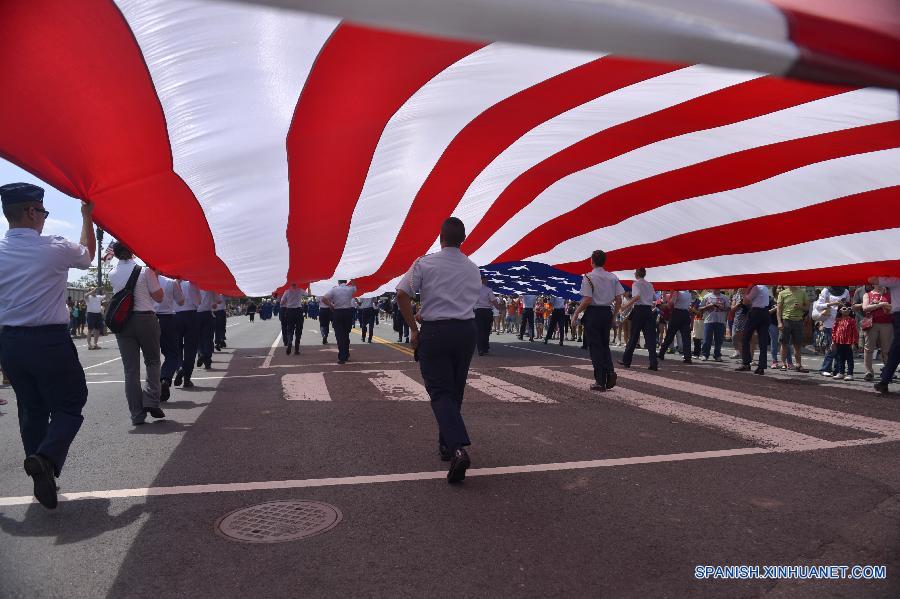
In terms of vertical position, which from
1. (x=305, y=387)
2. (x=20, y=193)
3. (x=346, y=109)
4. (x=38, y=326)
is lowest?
(x=305, y=387)

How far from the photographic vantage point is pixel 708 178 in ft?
20.3

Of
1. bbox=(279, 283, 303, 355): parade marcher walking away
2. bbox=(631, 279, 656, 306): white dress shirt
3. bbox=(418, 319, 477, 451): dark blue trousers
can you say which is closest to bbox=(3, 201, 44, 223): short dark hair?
bbox=(418, 319, 477, 451): dark blue trousers

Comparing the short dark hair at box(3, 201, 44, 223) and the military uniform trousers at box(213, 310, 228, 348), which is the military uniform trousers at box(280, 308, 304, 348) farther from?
the short dark hair at box(3, 201, 44, 223)

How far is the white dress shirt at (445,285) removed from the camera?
4273 mm

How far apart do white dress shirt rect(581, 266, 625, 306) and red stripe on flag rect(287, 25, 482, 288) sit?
335cm

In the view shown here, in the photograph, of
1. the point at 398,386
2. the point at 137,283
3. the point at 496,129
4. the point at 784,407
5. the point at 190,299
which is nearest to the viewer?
the point at 496,129

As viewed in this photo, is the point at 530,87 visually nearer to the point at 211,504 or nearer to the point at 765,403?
the point at 211,504

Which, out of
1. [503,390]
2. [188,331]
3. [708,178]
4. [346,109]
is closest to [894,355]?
[708,178]

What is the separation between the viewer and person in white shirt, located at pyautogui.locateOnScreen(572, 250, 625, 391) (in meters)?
7.70

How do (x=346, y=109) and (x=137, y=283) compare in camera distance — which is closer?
(x=346, y=109)

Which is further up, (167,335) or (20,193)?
(20,193)

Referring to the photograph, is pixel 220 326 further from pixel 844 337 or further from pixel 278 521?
pixel 844 337

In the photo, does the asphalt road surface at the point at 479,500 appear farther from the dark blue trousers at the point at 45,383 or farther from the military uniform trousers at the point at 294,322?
the military uniform trousers at the point at 294,322

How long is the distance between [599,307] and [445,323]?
4.10 m
